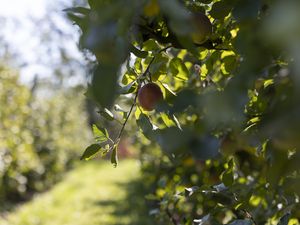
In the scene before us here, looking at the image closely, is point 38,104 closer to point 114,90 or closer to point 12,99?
point 12,99

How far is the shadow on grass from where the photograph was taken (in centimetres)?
561

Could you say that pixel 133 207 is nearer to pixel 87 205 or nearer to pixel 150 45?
pixel 87 205

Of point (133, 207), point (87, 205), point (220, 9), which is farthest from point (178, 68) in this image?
point (87, 205)

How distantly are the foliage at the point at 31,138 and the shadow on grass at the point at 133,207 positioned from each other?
4.41 ft

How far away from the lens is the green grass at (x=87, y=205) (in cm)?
596

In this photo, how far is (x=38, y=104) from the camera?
9.49m

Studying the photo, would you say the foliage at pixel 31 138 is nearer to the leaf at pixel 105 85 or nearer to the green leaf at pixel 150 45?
the green leaf at pixel 150 45

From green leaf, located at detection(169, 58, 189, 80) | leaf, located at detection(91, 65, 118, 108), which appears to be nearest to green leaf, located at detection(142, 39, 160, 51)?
green leaf, located at detection(169, 58, 189, 80)

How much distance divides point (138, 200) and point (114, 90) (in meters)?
6.61

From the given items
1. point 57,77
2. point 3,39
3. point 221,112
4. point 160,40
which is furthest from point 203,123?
point 57,77

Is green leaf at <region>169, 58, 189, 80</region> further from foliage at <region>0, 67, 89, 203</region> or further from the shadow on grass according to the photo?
foliage at <region>0, 67, 89, 203</region>

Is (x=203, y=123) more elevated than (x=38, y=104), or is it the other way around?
(x=203, y=123)

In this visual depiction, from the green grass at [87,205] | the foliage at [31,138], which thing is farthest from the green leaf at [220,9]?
the foliage at [31,138]

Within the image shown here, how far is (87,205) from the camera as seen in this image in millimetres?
7242
